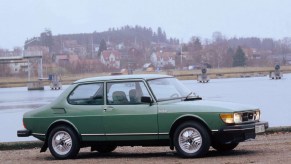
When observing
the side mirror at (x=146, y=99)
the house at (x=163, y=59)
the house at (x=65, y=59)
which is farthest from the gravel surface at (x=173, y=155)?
the house at (x=65, y=59)

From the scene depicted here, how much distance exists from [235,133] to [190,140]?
784mm

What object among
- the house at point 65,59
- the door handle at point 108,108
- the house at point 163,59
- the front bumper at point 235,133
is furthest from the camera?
the house at point 65,59

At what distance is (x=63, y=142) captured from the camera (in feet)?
46.6

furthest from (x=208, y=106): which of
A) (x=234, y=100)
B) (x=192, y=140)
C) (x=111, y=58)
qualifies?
(x=111, y=58)

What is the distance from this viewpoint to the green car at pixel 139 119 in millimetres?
12875

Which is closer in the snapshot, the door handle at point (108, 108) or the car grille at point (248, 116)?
the car grille at point (248, 116)

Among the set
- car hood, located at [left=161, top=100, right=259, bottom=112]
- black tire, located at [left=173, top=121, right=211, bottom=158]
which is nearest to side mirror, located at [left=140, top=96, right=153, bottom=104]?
car hood, located at [left=161, top=100, right=259, bottom=112]

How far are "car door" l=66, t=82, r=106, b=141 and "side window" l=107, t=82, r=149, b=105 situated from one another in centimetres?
18

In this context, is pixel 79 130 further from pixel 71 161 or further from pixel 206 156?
pixel 206 156

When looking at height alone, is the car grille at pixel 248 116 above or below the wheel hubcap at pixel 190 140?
above

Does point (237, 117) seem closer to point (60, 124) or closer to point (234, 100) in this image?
point (60, 124)

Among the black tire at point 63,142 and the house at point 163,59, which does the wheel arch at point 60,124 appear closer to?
the black tire at point 63,142

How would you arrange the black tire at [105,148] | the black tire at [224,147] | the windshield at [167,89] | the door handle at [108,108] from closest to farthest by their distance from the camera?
the windshield at [167,89], the black tire at [224,147], the door handle at [108,108], the black tire at [105,148]

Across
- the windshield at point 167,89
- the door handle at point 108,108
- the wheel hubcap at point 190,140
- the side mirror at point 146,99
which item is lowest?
the wheel hubcap at point 190,140
